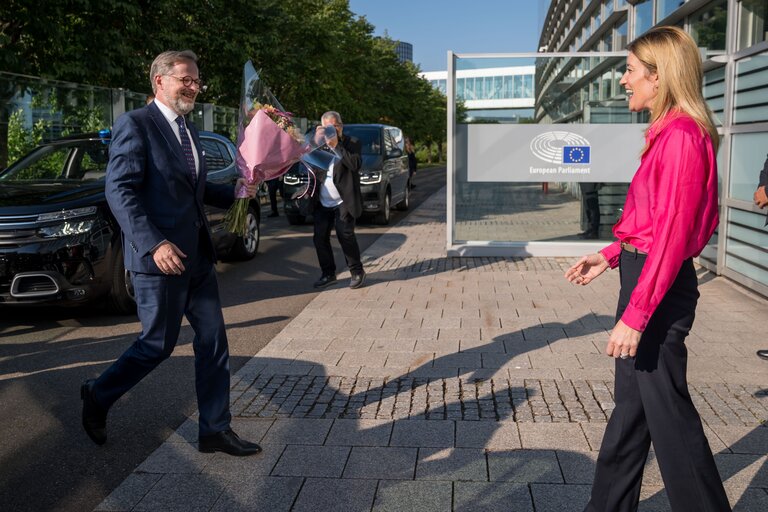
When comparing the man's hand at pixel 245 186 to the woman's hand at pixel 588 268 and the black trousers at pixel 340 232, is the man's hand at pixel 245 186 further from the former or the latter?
the black trousers at pixel 340 232

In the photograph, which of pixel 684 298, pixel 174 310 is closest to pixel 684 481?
pixel 684 298

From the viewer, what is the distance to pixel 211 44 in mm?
21844

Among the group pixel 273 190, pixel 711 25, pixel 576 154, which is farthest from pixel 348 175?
pixel 273 190

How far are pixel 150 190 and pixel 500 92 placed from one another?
24.4ft

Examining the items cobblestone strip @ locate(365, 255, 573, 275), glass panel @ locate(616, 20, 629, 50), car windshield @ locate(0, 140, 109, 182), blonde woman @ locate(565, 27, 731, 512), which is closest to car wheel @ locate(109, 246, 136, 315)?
car windshield @ locate(0, 140, 109, 182)

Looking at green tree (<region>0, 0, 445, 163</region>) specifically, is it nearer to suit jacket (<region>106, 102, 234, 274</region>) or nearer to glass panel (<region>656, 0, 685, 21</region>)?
glass panel (<region>656, 0, 685, 21</region>)

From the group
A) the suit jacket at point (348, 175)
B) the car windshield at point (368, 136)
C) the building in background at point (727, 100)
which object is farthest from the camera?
the car windshield at point (368, 136)

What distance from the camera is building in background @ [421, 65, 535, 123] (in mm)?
10172

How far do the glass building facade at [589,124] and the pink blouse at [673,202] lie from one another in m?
6.17

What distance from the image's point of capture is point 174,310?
12.5ft

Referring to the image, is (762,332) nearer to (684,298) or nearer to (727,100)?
(727,100)

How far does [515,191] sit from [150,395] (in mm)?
6737

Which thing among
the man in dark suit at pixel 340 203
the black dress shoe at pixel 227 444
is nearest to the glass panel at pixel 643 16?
the man in dark suit at pixel 340 203

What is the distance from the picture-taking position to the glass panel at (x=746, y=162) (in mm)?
8031
